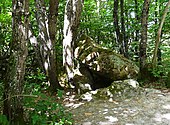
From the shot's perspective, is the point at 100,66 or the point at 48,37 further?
the point at 100,66

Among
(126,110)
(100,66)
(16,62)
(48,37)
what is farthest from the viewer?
(100,66)

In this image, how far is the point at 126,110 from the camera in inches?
186

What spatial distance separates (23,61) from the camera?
3.27 meters

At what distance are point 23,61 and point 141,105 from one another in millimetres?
2969

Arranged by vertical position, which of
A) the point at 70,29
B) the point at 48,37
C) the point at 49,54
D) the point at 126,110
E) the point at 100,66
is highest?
the point at 70,29

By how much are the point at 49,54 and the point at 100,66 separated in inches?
56.7

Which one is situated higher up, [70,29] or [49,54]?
[70,29]

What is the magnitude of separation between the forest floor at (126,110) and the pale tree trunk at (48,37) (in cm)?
82

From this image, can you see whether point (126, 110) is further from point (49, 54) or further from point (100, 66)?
point (49, 54)

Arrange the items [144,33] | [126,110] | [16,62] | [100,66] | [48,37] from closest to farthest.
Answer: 1. [16,62]
2. [126,110]
3. [48,37]
4. [100,66]
5. [144,33]

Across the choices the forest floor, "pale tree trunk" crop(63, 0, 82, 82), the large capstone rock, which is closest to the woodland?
"pale tree trunk" crop(63, 0, 82, 82)

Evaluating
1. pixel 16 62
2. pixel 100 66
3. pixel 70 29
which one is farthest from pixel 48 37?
pixel 16 62

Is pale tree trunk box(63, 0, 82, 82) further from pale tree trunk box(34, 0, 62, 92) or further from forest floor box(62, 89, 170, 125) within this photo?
forest floor box(62, 89, 170, 125)

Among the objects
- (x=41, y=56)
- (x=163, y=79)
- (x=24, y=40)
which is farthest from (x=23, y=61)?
(x=163, y=79)
